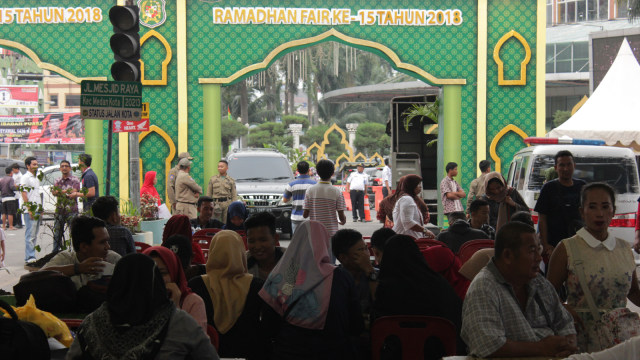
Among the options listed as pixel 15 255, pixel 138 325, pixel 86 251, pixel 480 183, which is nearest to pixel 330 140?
pixel 15 255

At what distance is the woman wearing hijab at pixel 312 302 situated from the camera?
421 cm

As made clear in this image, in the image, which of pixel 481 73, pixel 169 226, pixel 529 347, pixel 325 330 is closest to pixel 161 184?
pixel 481 73

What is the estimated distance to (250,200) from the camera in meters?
16.5

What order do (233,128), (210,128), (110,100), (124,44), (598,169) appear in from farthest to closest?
(233,128), (210,128), (598,169), (124,44), (110,100)

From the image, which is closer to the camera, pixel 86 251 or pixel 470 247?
pixel 86 251

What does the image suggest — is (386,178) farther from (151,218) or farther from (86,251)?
(86,251)

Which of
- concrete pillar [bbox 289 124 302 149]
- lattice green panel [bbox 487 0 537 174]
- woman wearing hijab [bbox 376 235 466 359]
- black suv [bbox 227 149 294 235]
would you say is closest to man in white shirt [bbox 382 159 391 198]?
black suv [bbox 227 149 294 235]

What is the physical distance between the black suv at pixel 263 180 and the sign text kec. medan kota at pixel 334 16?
11.3ft

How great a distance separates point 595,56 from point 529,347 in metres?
20.4

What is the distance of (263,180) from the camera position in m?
17.3

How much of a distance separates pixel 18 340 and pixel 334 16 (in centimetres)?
1344

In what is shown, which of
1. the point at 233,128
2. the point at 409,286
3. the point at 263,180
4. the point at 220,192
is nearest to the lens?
the point at 409,286

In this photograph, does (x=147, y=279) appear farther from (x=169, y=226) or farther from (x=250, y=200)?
(x=250, y=200)

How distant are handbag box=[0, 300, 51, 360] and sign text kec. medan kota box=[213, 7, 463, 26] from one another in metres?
13.2
